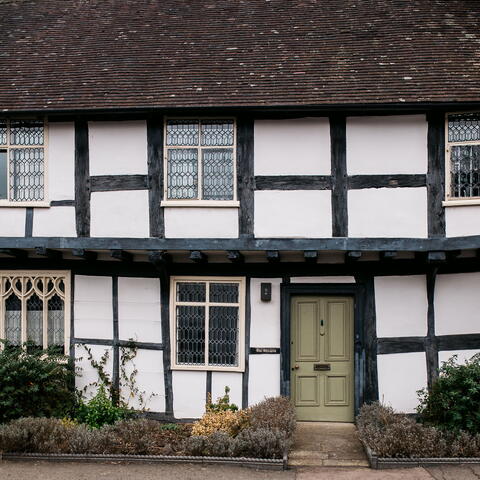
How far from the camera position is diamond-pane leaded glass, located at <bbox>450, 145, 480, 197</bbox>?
9773 millimetres

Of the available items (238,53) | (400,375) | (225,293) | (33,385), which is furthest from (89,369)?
(238,53)

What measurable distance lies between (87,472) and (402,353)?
17.0 ft

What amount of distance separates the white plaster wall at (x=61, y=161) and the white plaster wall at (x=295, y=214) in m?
3.30

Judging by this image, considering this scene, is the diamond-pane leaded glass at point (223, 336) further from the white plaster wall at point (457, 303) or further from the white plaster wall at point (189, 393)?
the white plaster wall at point (457, 303)

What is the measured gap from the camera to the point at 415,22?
11.6 metres

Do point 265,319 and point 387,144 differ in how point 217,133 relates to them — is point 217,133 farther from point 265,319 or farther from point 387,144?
point 265,319

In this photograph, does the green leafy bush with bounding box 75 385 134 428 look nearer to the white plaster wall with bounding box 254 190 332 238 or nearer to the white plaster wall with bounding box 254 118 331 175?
the white plaster wall with bounding box 254 190 332 238

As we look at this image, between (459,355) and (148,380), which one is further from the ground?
(459,355)

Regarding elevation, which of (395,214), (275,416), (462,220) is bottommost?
(275,416)

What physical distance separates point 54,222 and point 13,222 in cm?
73

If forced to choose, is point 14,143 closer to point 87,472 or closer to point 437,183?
point 87,472

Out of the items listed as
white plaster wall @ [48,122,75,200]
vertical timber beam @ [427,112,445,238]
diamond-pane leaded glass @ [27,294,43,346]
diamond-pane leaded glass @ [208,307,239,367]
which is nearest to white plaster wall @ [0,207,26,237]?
white plaster wall @ [48,122,75,200]

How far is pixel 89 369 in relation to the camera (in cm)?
1057

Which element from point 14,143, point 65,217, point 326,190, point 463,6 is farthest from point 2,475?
point 463,6
